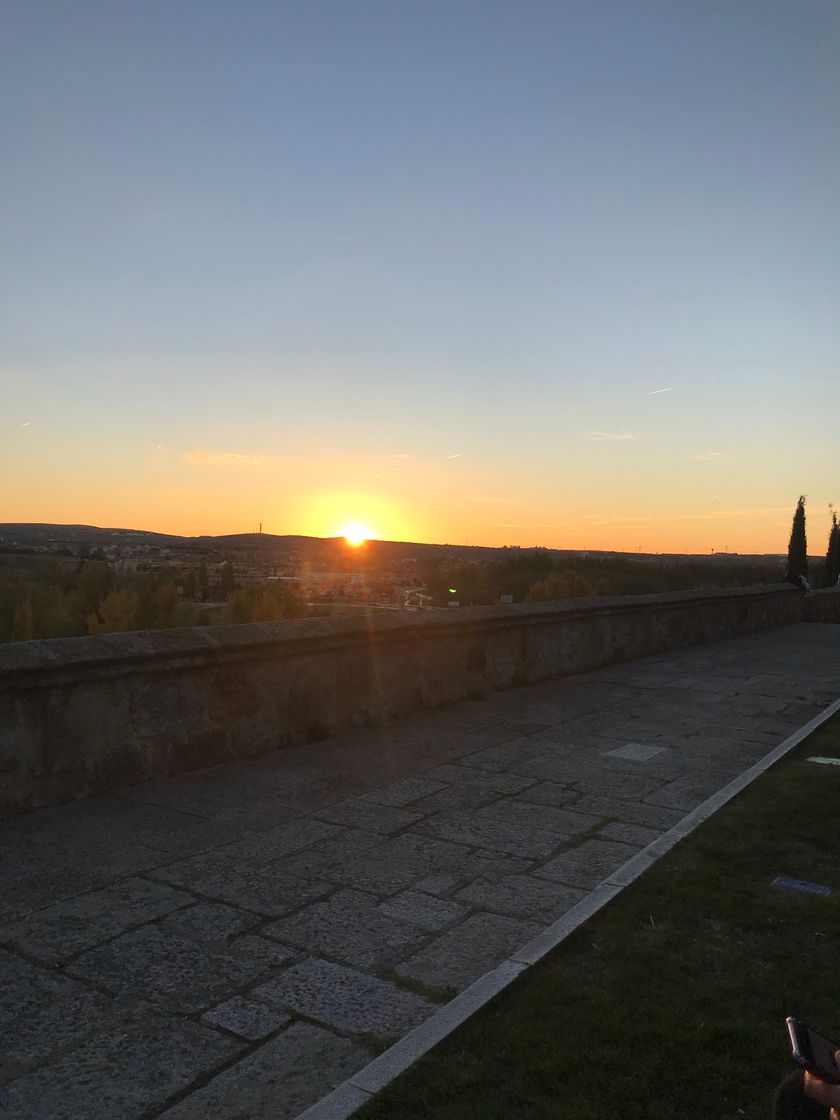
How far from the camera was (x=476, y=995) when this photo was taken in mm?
2902

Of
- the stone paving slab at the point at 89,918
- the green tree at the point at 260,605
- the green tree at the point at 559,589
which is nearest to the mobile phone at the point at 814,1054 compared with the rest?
the stone paving slab at the point at 89,918

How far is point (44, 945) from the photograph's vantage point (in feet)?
10.7

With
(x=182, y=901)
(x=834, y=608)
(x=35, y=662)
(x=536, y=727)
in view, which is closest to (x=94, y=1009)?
(x=182, y=901)

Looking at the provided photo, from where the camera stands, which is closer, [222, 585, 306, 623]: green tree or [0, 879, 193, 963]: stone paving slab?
[0, 879, 193, 963]: stone paving slab

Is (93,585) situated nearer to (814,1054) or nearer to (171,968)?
(171,968)

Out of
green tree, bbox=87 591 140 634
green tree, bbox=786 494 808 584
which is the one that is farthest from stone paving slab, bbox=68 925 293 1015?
green tree, bbox=786 494 808 584

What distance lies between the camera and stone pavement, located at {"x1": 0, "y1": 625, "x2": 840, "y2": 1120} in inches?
102

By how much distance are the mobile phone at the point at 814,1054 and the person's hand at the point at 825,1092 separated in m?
0.02

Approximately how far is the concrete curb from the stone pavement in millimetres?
91

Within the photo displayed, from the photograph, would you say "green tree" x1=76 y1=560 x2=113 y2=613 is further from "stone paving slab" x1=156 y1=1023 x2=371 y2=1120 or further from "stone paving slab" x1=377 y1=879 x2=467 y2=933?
"stone paving slab" x1=156 y1=1023 x2=371 y2=1120

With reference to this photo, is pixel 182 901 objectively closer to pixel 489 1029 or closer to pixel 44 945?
pixel 44 945

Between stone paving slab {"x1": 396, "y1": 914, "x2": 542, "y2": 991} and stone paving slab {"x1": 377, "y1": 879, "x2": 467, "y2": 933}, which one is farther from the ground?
stone paving slab {"x1": 377, "y1": 879, "x2": 467, "y2": 933}

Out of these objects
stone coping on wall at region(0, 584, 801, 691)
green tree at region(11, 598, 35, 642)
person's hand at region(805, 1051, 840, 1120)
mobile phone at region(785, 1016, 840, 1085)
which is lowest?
green tree at region(11, 598, 35, 642)

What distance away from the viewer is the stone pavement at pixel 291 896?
8.48ft
